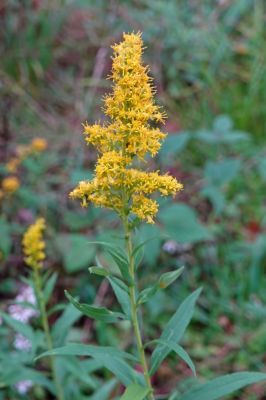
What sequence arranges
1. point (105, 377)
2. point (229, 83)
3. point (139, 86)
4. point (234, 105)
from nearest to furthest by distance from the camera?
point (139, 86), point (105, 377), point (234, 105), point (229, 83)

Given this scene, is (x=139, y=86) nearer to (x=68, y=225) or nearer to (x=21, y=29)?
(x=68, y=225)

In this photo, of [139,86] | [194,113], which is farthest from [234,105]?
[139,86]

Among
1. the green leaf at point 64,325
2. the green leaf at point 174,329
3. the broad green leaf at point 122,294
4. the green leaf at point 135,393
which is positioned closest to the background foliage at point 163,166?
the green leaf at point 64,325

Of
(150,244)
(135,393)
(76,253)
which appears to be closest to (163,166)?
(150,244)

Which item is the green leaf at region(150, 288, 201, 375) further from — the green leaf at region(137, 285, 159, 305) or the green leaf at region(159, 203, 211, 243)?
the green leaf at region(159, 203, 211, 243)

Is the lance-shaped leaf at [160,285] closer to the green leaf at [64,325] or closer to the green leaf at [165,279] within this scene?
the green leaf at [165,279]

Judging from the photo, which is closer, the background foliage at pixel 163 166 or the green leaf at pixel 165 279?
the green leaf at pixel 165 279
